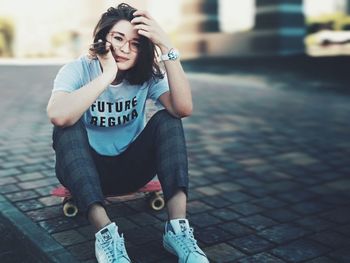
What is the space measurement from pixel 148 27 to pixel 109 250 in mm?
1125

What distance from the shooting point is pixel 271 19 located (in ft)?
48.3

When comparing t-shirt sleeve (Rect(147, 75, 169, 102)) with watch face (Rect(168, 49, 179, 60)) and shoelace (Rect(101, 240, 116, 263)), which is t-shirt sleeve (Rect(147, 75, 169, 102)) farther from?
shoelace (Rect(101, 240, 116, 263))

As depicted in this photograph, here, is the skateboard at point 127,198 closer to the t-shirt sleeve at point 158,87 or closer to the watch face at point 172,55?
the t-shirt sleeve at point 158,87

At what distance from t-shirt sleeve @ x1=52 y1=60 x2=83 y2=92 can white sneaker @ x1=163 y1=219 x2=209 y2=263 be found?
2.83 ft

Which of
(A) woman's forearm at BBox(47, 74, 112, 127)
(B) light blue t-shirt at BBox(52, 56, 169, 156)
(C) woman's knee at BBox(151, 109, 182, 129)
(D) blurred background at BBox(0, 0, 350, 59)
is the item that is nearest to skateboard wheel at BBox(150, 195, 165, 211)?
(B) light blue t-shirt at BBox(52, 56, 169, 156)

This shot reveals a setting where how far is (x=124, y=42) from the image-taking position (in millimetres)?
2441

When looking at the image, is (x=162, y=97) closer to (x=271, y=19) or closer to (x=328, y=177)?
(x=328, y=177)

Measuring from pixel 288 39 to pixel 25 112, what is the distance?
10.2m

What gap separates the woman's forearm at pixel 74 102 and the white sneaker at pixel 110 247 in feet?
1.83

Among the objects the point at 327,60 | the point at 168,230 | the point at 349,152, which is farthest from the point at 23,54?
the point at 168,230

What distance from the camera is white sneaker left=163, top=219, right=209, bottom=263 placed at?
2.18 m

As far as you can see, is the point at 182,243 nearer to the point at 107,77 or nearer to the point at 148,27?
the point at 107,77

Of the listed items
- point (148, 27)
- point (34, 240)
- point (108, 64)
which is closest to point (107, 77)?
point (108, 64)

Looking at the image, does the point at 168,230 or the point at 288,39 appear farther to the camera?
the point at 288,39
